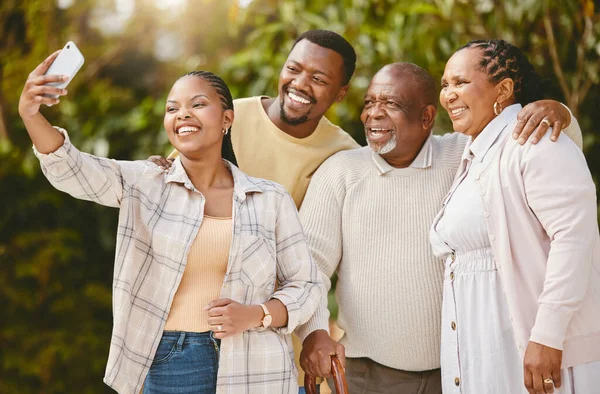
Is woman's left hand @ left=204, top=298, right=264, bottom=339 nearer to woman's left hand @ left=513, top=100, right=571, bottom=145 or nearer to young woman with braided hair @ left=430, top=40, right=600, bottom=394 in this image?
young woman with braided hair @ left=430, top=40, right=600, bottom=394

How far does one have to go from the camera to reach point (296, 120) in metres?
2.89

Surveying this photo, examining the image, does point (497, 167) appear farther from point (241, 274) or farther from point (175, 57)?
point (175, 57)

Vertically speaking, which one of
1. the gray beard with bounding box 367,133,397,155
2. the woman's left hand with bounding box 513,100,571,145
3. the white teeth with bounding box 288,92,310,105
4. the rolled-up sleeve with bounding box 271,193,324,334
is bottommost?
the rolled-up sleeve with bounding box 271,193,324,334

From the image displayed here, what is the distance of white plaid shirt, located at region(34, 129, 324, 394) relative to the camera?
1.97m

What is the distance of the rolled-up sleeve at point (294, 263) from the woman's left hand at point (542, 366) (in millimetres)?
629

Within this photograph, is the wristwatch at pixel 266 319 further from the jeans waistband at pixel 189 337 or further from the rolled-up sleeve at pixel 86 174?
the rolled-up sleeve at pixel 86 174

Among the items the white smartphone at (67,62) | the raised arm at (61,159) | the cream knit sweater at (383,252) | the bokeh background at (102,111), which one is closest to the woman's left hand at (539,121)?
the cream knit sweater at (383,252)

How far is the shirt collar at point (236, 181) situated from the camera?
2.13 meters

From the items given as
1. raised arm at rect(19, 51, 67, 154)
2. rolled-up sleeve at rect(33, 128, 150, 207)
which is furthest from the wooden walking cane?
raised arm at rect(19, 51, 67, 154)

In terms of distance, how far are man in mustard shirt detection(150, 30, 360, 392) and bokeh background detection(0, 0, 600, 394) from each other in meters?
1.75

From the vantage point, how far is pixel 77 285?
5375mm

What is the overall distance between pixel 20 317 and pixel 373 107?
11.6 feet

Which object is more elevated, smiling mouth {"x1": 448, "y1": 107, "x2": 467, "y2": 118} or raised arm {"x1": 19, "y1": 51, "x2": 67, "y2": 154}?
smiling mouth {"x1": 448, "y1": 107, "x2": 467, "y2": 118}

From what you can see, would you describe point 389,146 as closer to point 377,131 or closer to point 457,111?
point 377,131
